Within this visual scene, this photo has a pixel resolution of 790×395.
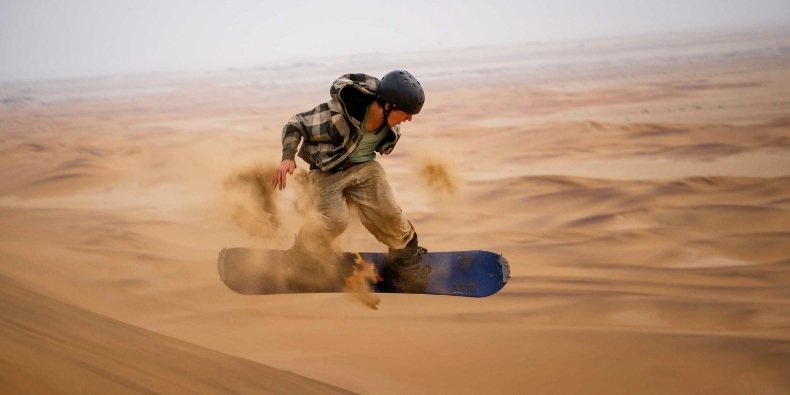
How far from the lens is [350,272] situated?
4.72 metres

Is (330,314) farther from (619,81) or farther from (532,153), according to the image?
(619,81)

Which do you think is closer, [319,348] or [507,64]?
[319,348]

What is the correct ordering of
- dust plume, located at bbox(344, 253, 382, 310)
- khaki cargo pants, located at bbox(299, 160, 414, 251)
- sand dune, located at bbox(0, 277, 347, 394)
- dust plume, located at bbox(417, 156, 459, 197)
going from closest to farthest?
1. sand dune, located at bbox(0, 277, 347, 394)
2. khaki cargo pants, located at bbox(299, 160, 414, 251)
3. dust plume, located at bbox(344, 253, 382, 310)
4. dust plume, located at bbox(417, 156, 459, 197)

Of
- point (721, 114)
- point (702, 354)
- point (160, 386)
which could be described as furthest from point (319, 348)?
point (721, 114)

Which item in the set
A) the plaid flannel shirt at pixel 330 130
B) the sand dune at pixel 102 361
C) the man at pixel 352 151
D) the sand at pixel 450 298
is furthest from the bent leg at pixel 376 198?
the sand dune at pixel 102 361

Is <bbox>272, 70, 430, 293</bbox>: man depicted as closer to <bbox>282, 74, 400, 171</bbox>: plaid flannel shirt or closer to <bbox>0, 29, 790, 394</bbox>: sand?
<bbox>282, 74, 400, 171</bbox>: plaid flannel shirt

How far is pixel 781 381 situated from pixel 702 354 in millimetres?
430

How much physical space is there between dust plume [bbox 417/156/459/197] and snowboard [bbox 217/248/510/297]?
1.71 ft

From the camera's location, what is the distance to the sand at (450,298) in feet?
11.6

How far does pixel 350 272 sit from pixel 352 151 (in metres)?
1.15

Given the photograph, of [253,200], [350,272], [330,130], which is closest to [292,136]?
[330,130]

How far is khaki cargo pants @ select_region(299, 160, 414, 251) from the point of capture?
4035 mm

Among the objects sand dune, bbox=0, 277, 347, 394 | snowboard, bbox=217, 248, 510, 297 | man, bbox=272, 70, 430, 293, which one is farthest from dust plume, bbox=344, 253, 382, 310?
sand dune, bbox=0, 277, 347, 394

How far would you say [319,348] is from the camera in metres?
4.16
